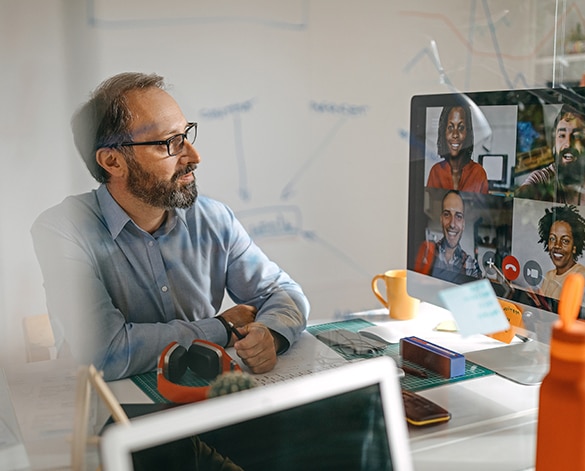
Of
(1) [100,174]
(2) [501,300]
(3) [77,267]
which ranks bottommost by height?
(2) [501,300]

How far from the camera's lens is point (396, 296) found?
118 centimetres

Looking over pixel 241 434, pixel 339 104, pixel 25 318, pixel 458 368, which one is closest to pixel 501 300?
pixel 458 368

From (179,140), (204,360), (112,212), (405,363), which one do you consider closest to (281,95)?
(179,140)

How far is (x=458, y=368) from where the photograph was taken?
1172 mm

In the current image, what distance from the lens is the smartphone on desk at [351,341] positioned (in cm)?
109

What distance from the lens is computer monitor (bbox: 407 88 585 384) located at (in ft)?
3.71

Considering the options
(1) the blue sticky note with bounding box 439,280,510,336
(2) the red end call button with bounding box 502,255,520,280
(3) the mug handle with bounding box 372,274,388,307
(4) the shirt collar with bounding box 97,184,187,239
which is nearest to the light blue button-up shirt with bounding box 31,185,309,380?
(4) the shirt collar with bounding box 97,184,187,239

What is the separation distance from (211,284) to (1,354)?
0.28 m

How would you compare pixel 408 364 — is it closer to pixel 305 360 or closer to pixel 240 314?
pixel 305 360

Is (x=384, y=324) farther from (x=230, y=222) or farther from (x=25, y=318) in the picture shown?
(x=25, y=318)

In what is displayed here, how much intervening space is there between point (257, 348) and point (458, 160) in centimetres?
46

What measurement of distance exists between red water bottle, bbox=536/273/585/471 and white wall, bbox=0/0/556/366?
0.32m

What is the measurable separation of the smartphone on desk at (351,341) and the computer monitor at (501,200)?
0.13 meters

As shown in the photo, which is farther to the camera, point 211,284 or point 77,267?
point 211,284
